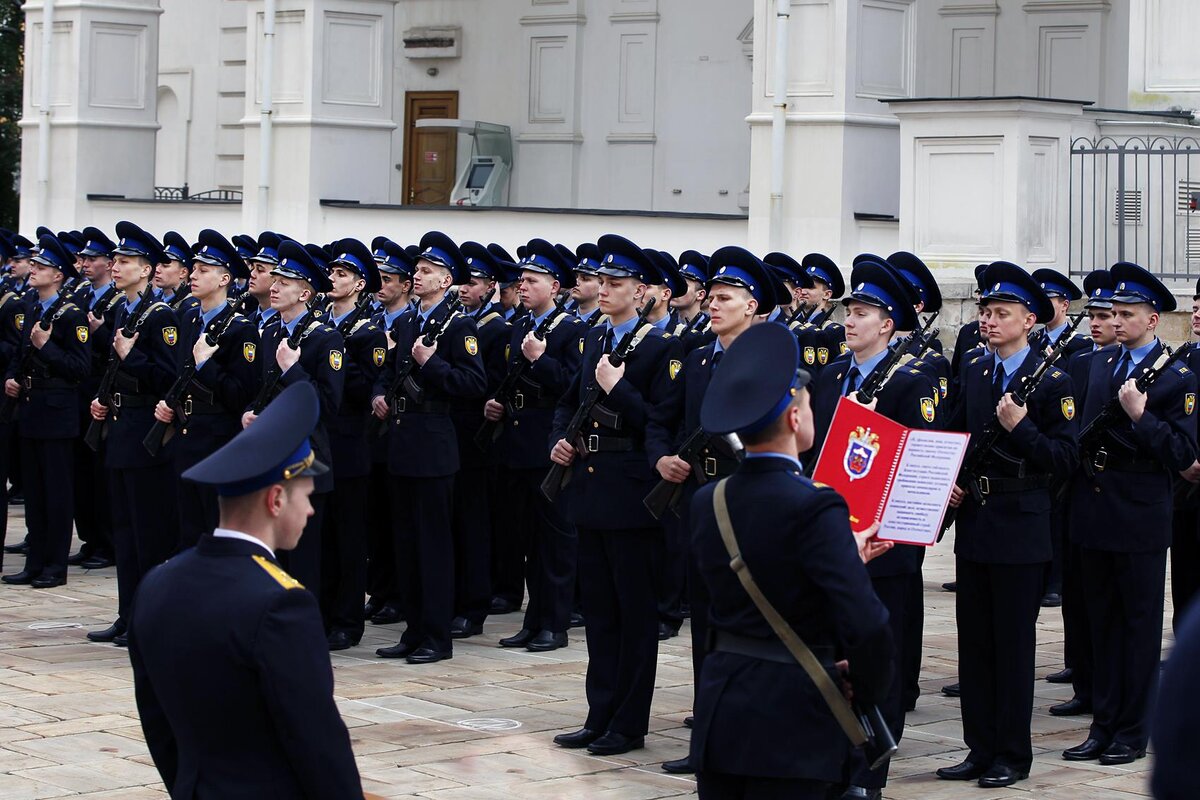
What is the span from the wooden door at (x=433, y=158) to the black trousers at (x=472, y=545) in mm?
13863

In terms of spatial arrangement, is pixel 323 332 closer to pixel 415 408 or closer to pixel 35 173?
pixel 415 408

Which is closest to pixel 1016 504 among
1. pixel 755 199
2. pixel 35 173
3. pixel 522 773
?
pixel 522 773

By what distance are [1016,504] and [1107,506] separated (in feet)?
2.25

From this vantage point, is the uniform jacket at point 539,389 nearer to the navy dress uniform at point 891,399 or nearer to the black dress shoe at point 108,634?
the black dress shoe at point 108,634

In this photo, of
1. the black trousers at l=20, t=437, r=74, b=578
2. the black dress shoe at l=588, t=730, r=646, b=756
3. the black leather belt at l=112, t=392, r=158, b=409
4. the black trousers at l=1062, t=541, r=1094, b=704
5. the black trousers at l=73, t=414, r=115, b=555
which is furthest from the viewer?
the black trousers at l=73, t=414, r=115, b=555

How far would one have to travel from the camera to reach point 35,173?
75.8 feet

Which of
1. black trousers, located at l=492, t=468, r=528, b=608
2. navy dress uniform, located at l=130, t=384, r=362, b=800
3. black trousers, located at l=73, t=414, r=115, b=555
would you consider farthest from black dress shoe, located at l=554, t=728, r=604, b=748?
black trousers, located at l=73, t=414, r=115, b=555

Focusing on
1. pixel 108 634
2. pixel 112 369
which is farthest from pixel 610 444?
pixel 112 369

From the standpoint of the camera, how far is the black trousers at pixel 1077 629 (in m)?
8.39

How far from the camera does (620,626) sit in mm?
7832

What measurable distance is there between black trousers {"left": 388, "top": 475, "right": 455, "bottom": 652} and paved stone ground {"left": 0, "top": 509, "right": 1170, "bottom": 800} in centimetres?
22

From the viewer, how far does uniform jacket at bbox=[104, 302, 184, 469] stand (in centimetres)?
992

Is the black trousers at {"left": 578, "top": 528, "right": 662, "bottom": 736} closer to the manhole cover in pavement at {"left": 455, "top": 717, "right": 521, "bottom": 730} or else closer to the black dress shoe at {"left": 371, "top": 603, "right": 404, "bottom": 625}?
the manhole cover in pavement at {"left": 455, "top": 717, "right": 521, "bottom": 730}

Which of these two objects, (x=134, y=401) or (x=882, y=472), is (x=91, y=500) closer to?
(x=134, y=401)
